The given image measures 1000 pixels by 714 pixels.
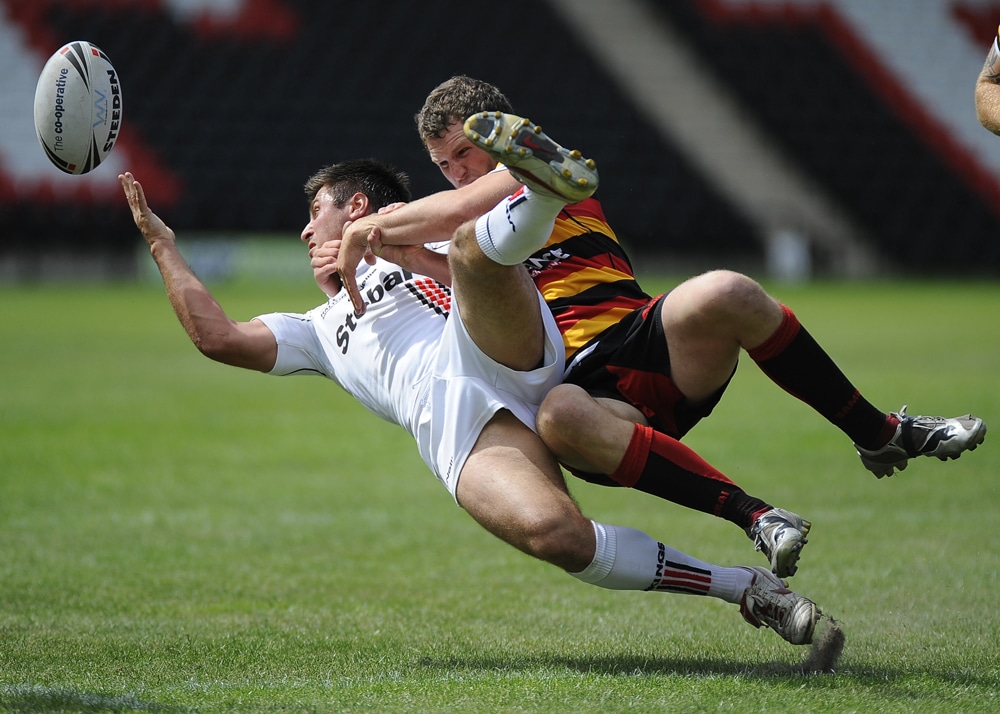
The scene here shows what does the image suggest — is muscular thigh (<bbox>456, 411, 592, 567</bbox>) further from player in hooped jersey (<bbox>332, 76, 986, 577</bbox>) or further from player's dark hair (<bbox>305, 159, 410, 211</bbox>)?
player's dark hair (<bbox>305, 159, 410, 211</bbox>)

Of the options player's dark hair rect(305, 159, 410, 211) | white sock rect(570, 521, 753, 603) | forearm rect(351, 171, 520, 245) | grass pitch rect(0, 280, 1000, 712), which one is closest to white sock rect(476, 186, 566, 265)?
forearm rect(351, 171, 520, 245)

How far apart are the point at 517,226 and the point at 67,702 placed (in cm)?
184

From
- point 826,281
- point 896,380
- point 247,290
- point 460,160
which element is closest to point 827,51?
point 826,281

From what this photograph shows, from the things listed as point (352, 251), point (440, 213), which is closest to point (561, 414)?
point (440, 213)

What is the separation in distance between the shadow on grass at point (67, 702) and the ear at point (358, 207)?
1.96 metres

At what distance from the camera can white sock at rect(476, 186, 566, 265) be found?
3574 mm

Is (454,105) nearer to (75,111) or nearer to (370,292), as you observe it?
(370,292)

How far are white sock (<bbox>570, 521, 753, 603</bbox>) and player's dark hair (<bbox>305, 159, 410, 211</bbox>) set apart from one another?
5.24 feet

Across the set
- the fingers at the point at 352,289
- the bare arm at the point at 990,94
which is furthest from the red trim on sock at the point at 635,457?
the bare arm at the point at 990,94

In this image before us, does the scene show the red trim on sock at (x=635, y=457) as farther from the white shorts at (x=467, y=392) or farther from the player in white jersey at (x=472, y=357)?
the white shorts at (x=467, y=392)

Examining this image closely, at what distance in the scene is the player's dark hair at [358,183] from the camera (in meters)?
4.59

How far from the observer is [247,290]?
20734 millimetres

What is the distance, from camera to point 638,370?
397 centimetres

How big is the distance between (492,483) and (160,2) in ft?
75.3
